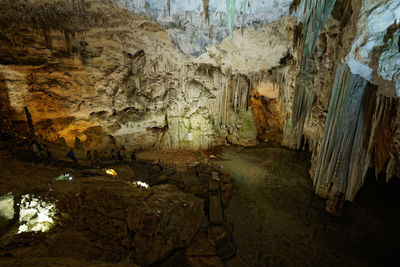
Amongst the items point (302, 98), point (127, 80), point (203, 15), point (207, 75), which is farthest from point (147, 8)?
point (302, 98)

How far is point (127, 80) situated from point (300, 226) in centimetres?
995

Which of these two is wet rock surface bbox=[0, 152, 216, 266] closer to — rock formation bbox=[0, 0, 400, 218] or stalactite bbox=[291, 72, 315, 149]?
rock formation bbox=[0, 0, 400, 218]

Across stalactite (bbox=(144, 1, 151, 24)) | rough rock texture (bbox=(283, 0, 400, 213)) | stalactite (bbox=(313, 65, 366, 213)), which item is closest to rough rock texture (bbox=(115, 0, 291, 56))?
stalactite (bbox=(144, 1, 151, 24))

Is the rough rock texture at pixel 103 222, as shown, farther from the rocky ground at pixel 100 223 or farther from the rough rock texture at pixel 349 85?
the rough rock texture at pixel 349 85

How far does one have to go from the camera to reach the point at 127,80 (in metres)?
10.8

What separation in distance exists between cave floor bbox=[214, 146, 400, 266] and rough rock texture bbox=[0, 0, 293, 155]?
4818 millimetres

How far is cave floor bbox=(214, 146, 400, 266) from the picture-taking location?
5.69m

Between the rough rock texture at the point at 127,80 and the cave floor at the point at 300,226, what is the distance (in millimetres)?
4818

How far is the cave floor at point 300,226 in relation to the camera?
18.7 ft

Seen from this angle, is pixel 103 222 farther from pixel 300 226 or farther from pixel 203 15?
pixel 203 15

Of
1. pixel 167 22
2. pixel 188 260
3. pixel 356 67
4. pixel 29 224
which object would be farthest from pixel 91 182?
pixel 356 67

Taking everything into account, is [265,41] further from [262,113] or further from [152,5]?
[262,113]

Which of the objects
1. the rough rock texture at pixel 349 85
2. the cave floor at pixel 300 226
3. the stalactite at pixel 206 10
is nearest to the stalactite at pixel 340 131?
the rough rock texture at pixel 349 85

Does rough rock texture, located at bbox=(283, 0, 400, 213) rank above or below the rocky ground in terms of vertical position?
above
